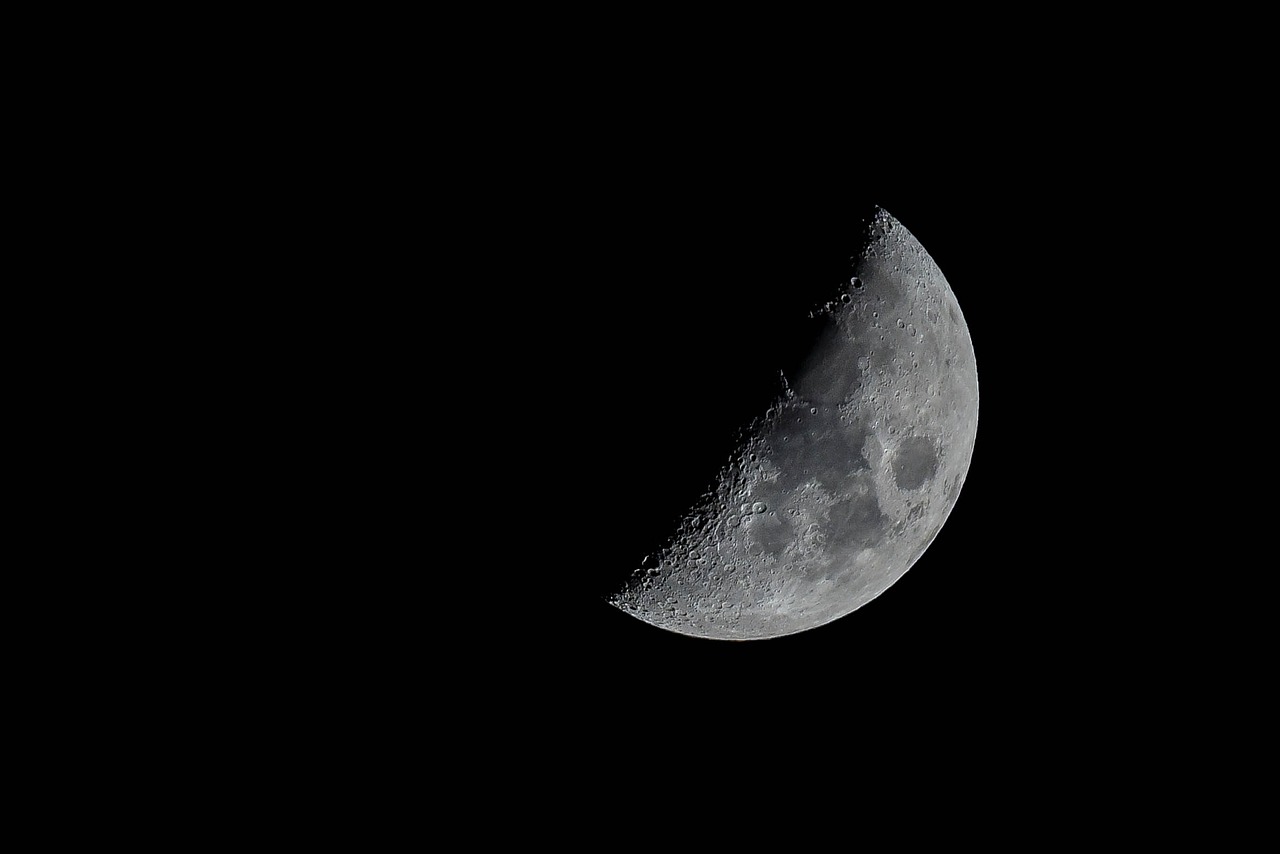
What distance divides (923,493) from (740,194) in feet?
5.34

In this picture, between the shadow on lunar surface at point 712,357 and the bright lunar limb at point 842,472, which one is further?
the bright lunar limb at point 842,472

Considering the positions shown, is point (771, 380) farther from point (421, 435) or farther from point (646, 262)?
point (421, 435)

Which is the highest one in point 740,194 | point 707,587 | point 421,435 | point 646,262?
point 740,194

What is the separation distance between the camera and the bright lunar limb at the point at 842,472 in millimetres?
3387

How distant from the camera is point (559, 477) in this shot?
3312 mm

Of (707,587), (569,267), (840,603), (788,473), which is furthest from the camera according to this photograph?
(840,603)

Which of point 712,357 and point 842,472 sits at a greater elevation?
point 712,357

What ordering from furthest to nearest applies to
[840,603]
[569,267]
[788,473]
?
[840,603] < [788,473] < [569,267]

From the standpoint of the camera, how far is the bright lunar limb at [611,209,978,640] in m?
3.39

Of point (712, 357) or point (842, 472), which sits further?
point (842, 472)

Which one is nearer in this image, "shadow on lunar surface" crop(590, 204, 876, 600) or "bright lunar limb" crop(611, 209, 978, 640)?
"shadow on lunar surface" crop(590, 204, 876, 600)

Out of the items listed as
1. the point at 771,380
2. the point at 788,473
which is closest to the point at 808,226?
the point at 771,380

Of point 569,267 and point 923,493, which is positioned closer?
point 569,267

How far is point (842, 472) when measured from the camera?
11.2 feet
